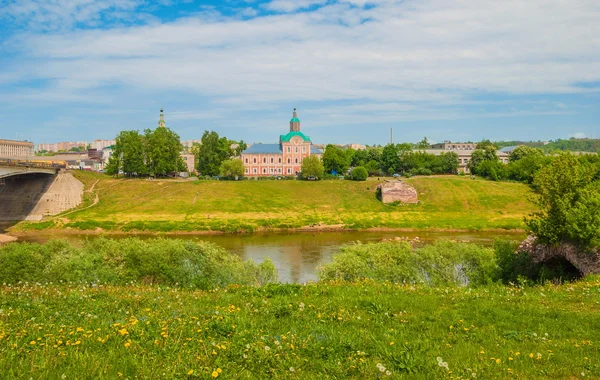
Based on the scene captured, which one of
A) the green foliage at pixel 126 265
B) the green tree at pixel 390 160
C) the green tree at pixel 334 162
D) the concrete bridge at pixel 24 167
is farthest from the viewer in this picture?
the green tree at pixel 390 160

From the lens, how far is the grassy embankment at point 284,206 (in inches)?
2987

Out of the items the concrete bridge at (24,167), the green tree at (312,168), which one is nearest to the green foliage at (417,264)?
the concrete bridge at (24,167)

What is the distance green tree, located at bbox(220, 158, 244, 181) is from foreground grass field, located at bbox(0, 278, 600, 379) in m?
97.4

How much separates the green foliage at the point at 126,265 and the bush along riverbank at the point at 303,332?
962cm

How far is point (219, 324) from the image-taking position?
10.8m

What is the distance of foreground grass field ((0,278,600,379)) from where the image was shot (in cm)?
855

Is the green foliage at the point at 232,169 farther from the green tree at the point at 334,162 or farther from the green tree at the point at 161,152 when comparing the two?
the green tree at the point at 334,162

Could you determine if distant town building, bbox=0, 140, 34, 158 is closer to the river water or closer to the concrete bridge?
the concrete bridge

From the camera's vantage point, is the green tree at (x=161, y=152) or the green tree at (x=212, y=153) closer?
the green tree at (x=161, y=152)

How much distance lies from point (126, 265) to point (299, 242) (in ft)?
122

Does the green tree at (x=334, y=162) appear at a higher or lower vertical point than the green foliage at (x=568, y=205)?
higher

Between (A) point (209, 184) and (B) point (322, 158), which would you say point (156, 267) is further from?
(B) point (322, 158)

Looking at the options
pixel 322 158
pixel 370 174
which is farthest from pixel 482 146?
pixel 322 158

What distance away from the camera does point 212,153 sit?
121250 millimetres
